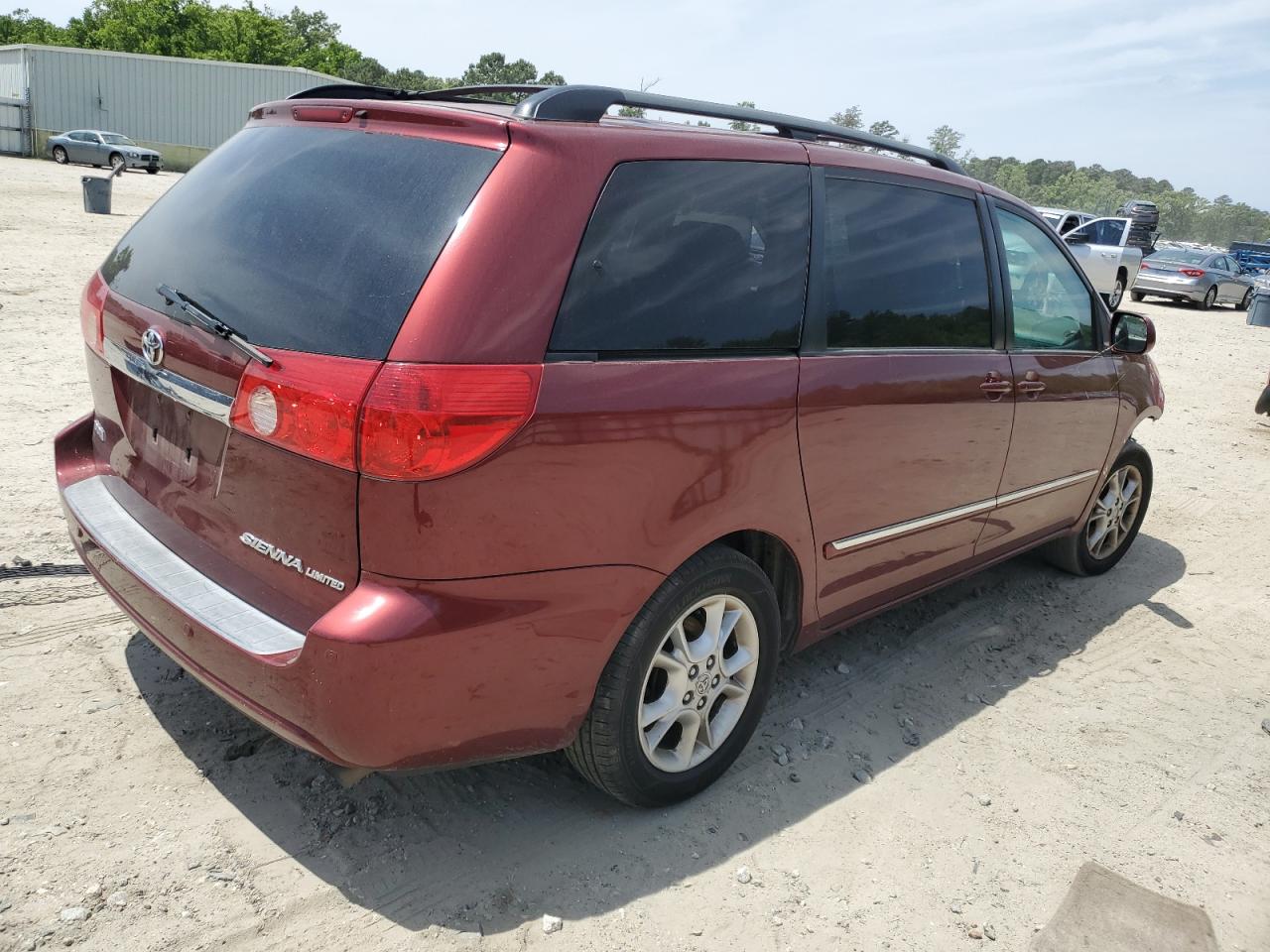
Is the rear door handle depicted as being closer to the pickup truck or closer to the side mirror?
the side mirror

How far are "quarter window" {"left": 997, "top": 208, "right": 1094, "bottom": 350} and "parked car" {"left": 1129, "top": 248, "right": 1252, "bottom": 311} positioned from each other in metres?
21.5

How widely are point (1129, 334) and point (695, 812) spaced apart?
125 inches

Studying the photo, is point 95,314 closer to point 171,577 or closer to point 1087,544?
point 171,577

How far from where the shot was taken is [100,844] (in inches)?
103

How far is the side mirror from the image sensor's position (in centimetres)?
471

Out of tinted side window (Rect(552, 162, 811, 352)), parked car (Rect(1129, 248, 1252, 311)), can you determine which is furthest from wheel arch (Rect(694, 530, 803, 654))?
parked car (Rect(1129, 248, 1252, 311))

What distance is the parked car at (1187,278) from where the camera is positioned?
76.0 feet

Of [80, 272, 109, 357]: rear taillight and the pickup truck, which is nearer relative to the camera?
[80, 272, 109, 357]: rear taillight

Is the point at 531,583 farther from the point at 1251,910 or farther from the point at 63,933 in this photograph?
the point at 1251,910

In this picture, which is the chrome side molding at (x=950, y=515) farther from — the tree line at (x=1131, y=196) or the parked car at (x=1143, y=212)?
the tree line at (x=1131, y=196)

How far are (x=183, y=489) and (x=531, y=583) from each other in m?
1.01

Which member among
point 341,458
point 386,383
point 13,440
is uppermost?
point 386,383

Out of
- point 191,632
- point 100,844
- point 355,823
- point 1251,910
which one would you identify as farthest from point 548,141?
point 1251,910

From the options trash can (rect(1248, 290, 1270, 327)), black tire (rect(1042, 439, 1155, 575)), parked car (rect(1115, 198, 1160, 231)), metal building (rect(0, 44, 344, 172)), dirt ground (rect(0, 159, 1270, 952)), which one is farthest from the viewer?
metal building (rect(0, 44, 344, 172))
